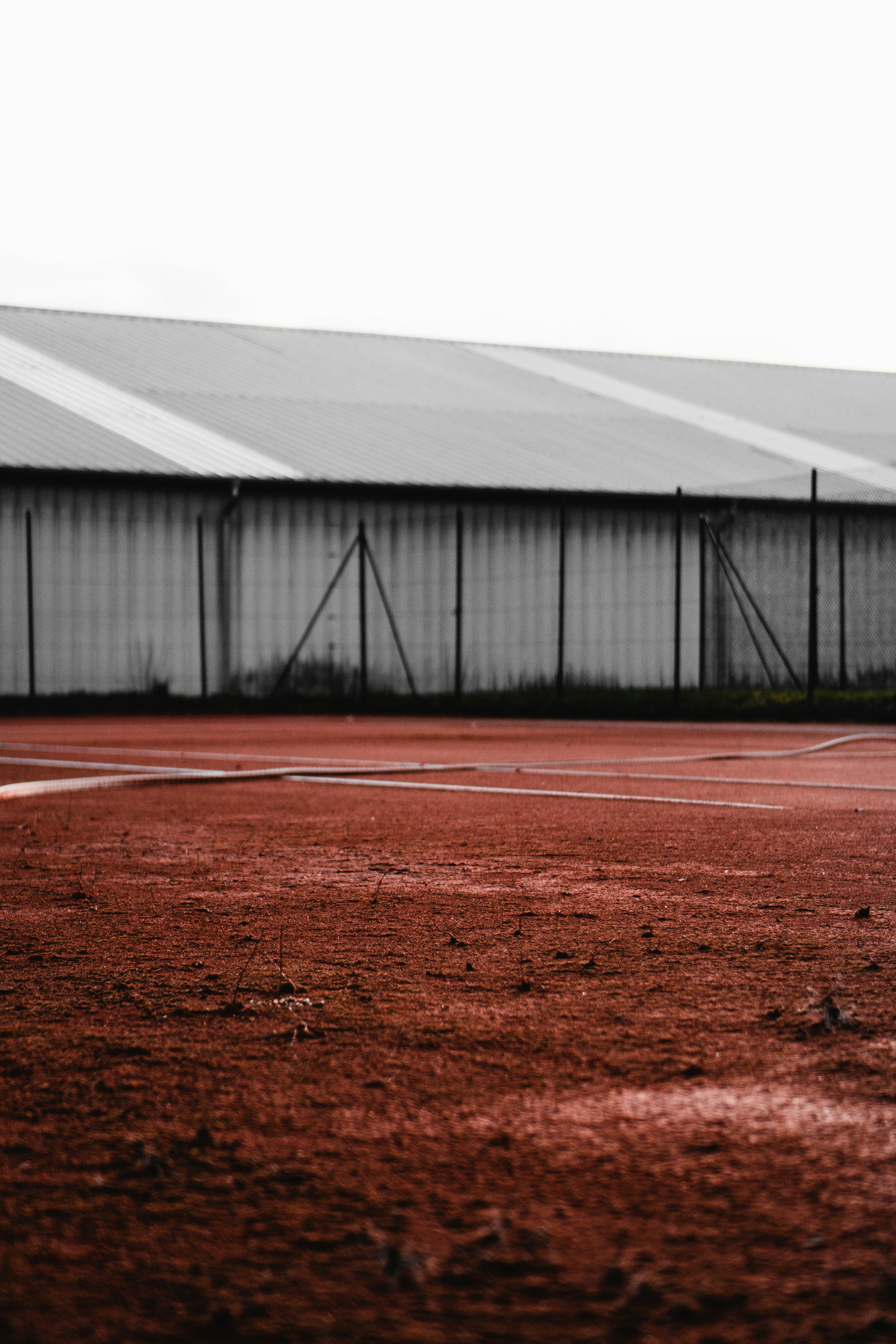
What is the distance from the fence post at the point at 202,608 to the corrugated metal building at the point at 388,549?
9 cm

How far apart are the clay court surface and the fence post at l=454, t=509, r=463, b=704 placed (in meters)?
11.6

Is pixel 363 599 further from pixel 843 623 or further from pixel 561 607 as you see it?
pixel 843 623

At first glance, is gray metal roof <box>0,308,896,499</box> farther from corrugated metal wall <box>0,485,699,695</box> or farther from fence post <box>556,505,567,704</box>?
fence post <box>556,505,567,704</box>

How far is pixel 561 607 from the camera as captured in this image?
16156 millimetres

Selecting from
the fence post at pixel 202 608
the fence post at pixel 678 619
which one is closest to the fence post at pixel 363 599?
the fence post at pixel 202 608

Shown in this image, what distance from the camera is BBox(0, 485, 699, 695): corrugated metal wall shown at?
17.9 meters

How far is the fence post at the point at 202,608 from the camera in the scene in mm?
17812

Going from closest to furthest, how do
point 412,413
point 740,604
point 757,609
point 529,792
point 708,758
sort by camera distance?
point 529,792
point 708,758
point 757,609
point 740,604
point 412,413

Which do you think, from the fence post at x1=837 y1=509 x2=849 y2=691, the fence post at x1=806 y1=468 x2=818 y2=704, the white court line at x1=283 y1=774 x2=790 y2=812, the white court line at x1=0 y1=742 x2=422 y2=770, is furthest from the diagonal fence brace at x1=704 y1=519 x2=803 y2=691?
the white court line at x1=283 y1=774 x2=790 y2=812

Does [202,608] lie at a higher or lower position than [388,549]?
lower

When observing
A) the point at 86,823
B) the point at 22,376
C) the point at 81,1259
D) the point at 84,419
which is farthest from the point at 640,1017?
the point at 22,376

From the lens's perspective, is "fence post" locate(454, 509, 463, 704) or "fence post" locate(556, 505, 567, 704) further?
"fence post" locate(454, 509, 463, 704)

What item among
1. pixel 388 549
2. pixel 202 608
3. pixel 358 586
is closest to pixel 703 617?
pixel 388 549

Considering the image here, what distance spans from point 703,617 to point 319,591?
5053mm
